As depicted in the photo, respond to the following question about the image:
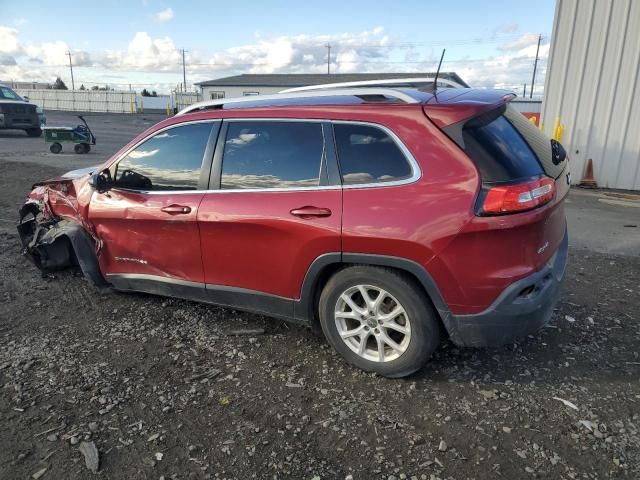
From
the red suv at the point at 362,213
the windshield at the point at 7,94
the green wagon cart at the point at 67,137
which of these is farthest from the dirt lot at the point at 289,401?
the windshield at the point at 7,94

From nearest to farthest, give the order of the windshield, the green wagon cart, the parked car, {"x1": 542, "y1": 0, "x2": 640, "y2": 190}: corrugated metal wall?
1. {"x1": 542, "y1": 0, "x2": 640, "y2": 190}: corrugated metal wall
2. the green wagon cart
3. the parked car
4. the windshield

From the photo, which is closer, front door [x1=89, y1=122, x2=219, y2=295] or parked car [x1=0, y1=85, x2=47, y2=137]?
front door [x1=89, y1=122, x2=219, y2=295]

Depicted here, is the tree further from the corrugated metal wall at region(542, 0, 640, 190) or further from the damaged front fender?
the damaged front fender

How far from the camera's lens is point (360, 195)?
9.59 feet

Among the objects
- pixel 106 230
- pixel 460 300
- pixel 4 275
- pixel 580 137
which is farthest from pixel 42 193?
pixel 580 137

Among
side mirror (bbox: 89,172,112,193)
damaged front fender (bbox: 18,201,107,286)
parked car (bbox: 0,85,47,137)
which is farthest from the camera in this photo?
parked car (bbox: 0,85,47,137)

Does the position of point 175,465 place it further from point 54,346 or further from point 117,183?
point 117,183

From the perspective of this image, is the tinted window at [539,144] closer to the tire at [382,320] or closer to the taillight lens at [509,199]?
the taillight lens at [509,199]

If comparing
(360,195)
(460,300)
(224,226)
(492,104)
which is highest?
(492,104)

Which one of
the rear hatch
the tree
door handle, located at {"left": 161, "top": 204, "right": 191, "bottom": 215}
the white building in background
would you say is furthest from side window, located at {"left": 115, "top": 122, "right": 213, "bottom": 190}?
the tree

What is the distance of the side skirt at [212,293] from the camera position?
11.2 feet

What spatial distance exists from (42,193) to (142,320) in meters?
2.01

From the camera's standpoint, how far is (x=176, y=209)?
3.62 m

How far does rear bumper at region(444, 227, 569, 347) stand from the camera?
2.73 m
